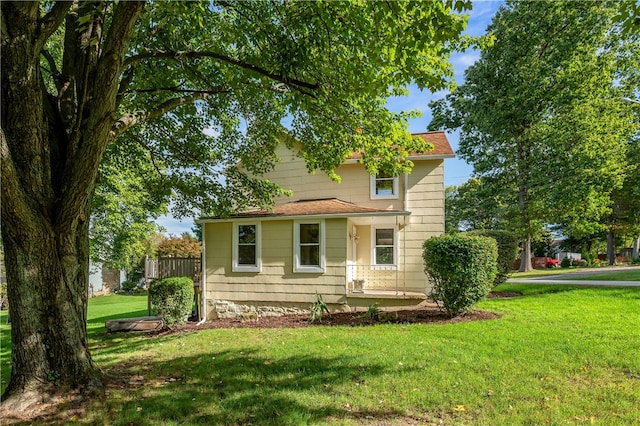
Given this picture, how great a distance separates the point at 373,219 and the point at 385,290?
236 cm

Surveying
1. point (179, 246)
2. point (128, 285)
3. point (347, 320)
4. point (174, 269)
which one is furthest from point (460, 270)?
point (128, 285)

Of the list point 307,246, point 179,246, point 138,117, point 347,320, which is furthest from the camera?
point 179,246

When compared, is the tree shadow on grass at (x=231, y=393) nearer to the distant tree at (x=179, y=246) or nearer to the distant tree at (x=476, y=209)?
the distant tree at (x=476, y=209)

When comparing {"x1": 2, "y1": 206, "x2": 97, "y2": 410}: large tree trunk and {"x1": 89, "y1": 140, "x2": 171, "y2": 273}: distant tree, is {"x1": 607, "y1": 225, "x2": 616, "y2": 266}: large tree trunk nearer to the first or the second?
{"x1": 89, "y1": 140, "x2": 171, "y2": 273}: distant tree

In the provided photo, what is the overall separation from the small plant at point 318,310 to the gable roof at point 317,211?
2445 mm

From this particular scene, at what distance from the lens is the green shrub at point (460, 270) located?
319 inches

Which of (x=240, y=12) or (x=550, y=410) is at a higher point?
(x=240, y=12)

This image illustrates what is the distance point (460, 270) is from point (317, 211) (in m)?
4.28

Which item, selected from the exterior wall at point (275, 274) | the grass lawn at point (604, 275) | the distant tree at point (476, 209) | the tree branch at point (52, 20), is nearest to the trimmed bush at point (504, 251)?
the exterior wall at point (275, 274)

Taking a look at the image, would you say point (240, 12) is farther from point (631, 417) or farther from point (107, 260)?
point (107, 260)

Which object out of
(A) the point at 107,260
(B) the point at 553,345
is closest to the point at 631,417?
(B) the point at 553,345

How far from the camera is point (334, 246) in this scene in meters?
10.3

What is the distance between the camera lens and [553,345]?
5.85 metres

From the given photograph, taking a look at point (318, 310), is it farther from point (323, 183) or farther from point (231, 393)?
point (231, 393)
